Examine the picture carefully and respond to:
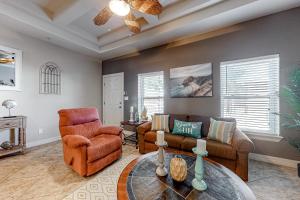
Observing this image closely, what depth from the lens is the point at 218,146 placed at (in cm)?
221

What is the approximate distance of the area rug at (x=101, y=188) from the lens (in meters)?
1.70

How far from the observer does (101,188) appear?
1.86m

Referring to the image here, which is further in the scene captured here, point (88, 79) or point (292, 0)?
point (88, 79)

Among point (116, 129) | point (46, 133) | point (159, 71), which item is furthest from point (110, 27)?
point (46, 133)

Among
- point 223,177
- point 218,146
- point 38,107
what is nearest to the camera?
point 223,177

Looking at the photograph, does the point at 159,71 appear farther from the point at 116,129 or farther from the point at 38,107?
the point at 38,107

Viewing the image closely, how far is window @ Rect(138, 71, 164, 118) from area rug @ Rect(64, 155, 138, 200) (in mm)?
2108

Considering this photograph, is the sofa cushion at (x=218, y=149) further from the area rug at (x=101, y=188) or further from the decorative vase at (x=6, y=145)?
the decorative vase at (x=6, y=145)

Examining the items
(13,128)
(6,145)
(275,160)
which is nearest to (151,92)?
(275,160)

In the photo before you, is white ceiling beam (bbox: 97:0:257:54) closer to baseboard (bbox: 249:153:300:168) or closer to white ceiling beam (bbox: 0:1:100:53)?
white ceiling beam (bbox: 0:1:100:53)

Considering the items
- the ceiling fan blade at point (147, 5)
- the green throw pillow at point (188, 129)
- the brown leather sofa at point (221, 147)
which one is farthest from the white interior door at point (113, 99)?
the ceiling fan blade at point (147, 5)

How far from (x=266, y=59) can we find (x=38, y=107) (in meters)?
5.12

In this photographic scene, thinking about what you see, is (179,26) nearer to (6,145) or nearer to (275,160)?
(275,160)

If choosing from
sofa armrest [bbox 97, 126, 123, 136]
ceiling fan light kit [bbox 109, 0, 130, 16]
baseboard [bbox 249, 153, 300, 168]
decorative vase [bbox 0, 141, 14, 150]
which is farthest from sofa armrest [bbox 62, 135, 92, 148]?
baseboard [bbox 249, 153, 300, 168]
